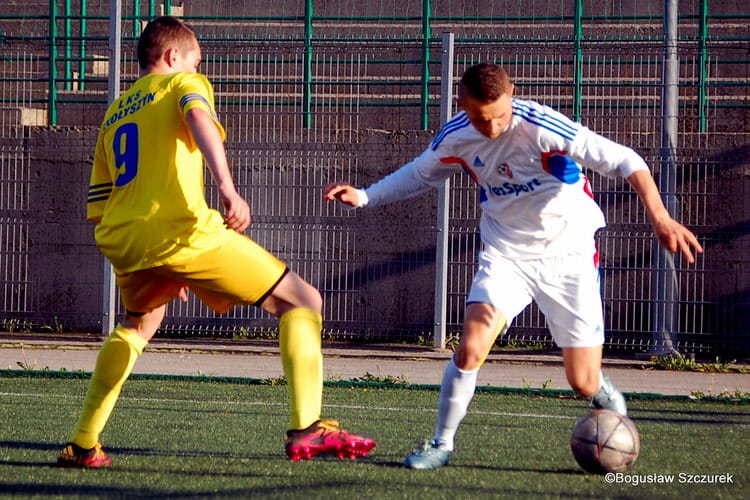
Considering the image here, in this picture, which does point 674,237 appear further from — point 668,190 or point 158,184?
point 668,190

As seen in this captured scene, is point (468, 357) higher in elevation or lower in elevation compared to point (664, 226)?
lower

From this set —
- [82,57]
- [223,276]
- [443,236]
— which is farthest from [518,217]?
[82,57]

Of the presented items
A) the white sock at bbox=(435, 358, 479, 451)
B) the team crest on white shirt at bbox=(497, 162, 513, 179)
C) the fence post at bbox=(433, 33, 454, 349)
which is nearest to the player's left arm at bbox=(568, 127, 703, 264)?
the team crest on white shirt at bbox=(497, 162, 513, 179)

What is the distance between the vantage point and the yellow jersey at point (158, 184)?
5023 millimetres

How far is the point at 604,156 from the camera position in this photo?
5316 mm

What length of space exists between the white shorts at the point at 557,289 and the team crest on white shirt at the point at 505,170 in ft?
1.30

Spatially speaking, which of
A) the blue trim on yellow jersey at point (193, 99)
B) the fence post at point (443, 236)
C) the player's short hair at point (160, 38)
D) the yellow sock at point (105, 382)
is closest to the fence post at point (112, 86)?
the fence post at point (443, 236)

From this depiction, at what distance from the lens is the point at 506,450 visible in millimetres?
6113

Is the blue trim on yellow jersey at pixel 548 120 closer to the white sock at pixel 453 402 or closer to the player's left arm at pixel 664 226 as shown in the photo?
the player's left arm at pixel 664 226

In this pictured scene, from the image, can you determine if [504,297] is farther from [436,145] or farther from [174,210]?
[174,210]

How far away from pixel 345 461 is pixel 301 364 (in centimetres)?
67

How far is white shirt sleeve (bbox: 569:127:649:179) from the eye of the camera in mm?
5273

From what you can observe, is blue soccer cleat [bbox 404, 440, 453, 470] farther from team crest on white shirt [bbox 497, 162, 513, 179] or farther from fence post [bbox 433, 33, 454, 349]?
fence post [bbox 433, 33, 454, 349]

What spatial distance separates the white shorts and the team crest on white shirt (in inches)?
15.6
